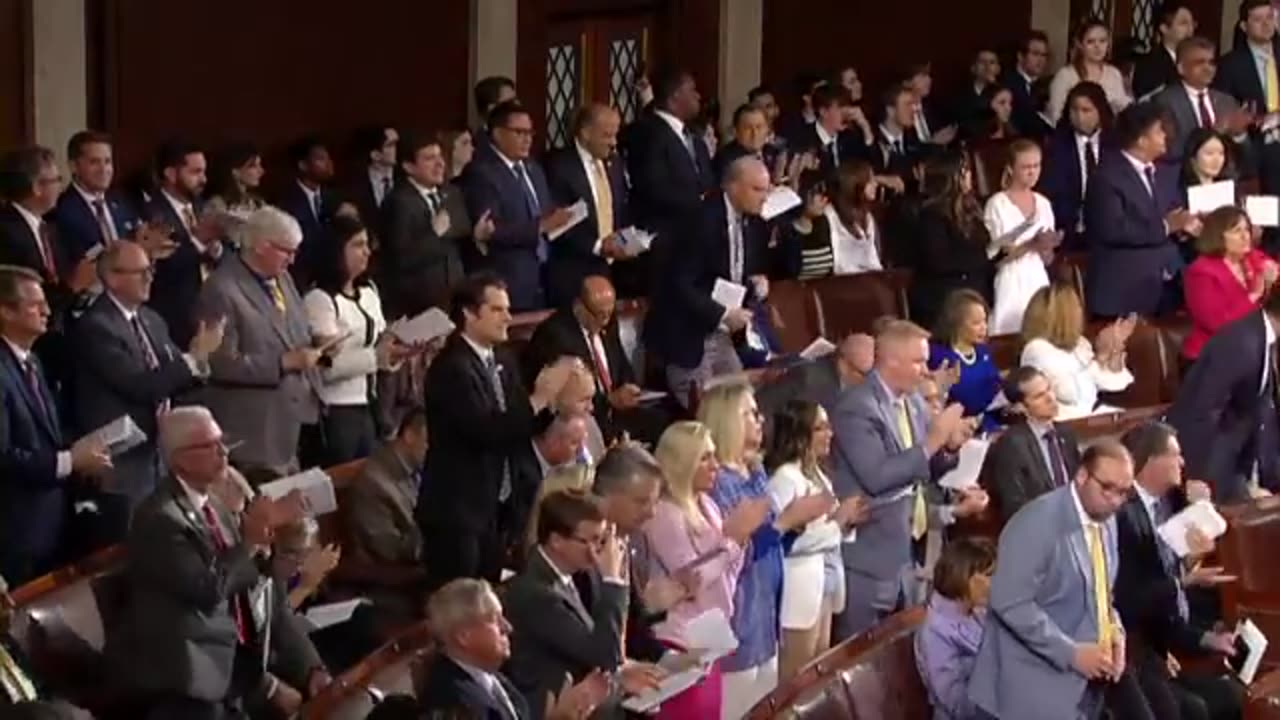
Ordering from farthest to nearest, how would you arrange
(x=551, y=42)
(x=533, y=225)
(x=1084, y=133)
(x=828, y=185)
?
(x=551, y=42) → (x=1084, y=133) → (x=828, y=185) → (x=533, y=225)

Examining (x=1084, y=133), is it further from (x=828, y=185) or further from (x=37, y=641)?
(x=37, y=641)

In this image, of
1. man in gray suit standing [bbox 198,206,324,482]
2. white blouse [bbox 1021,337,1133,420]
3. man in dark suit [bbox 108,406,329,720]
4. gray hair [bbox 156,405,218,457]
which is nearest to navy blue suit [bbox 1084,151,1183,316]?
white blouse [bbox 1021,337,1133,420]

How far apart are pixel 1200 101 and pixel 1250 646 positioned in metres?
5.20

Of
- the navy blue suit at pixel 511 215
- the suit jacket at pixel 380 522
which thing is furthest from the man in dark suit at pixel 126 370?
the navy blue suit at pixel 511 215

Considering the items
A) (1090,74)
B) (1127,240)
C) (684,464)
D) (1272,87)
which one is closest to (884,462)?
(684,464)

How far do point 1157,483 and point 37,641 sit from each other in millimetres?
3709

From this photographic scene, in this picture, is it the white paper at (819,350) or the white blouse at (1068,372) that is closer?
the white paper at (819,350)

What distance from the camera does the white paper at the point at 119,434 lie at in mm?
8453

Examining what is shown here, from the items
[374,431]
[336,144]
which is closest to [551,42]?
[336,144]

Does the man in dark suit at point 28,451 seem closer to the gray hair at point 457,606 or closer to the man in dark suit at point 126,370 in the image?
the man in dark suit at point 126,370

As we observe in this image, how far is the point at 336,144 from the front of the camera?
44.5 feet

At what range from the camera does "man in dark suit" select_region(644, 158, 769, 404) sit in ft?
35.4

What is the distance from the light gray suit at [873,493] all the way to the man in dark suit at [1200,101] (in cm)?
475

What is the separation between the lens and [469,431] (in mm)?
8945
